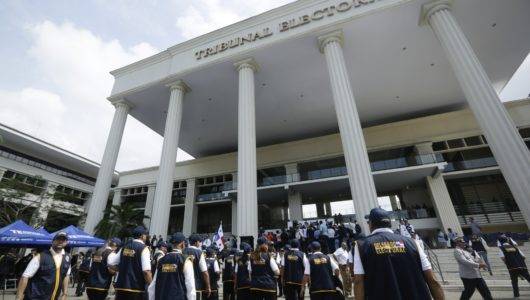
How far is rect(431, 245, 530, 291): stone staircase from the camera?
747cm

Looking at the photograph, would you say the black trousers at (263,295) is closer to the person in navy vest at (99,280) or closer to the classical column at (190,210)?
the person in navy vest at (99,280)

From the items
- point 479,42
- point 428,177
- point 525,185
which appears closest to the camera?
point 525,185

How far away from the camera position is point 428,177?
21.0 meters

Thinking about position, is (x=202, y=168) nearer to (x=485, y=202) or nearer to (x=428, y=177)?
(x=428, y=177)

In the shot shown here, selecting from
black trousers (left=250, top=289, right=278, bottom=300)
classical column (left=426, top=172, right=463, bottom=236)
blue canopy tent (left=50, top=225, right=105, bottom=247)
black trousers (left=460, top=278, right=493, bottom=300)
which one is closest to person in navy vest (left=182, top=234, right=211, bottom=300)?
black trousers (left=250, top=289, right=278, bottom=300)

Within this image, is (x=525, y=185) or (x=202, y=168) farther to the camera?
(x=202, y=168)

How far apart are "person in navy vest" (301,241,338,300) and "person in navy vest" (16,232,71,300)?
4.05m

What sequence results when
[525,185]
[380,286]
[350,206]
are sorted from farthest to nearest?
1. [350,206]
2. [525,185]
3. [380,286]

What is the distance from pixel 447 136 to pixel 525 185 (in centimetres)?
1369

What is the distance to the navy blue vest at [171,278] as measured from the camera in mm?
3795

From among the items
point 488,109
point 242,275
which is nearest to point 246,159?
point 242,275

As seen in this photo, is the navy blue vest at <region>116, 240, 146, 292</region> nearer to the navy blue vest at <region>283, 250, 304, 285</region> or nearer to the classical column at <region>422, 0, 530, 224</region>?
the navy blue vest at <region>283, 250, 304, 285</region>

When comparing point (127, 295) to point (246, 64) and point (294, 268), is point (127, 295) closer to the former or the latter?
point (294, 268)

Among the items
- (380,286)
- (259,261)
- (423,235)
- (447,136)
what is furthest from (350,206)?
(380,286)
